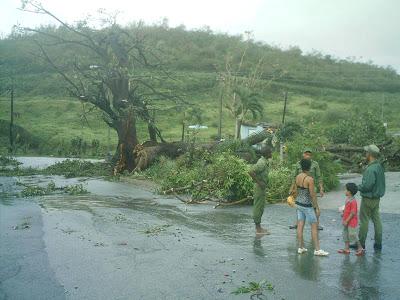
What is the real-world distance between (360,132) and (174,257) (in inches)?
784

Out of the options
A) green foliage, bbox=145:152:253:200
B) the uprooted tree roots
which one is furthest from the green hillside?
the uprooted tree roots

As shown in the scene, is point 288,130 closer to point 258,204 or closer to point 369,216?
point 258,204

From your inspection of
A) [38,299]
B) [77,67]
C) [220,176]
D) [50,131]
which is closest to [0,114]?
[50,131]

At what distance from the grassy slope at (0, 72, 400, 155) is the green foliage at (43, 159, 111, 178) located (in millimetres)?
12469

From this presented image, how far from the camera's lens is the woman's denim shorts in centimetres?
835

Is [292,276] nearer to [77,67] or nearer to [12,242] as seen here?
[12,242]

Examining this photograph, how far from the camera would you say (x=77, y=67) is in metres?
25.5

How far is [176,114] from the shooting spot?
173 feet

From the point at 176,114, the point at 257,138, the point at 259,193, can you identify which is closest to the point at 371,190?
the point at 259,193

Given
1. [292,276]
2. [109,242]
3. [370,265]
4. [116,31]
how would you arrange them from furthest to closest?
[116,31] < [109,242] < [370,265] < [292,276]

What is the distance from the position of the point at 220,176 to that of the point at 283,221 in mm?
3863

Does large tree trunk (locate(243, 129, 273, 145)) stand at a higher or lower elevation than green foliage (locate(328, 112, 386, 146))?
lower

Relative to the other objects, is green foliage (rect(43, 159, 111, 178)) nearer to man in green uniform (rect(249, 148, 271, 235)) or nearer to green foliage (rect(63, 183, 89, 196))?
green foliage (rect(63, 183, 89, 196))

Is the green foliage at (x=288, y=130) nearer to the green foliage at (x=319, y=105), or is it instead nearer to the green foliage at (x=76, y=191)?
the green foliage at (x=76, y=191)
